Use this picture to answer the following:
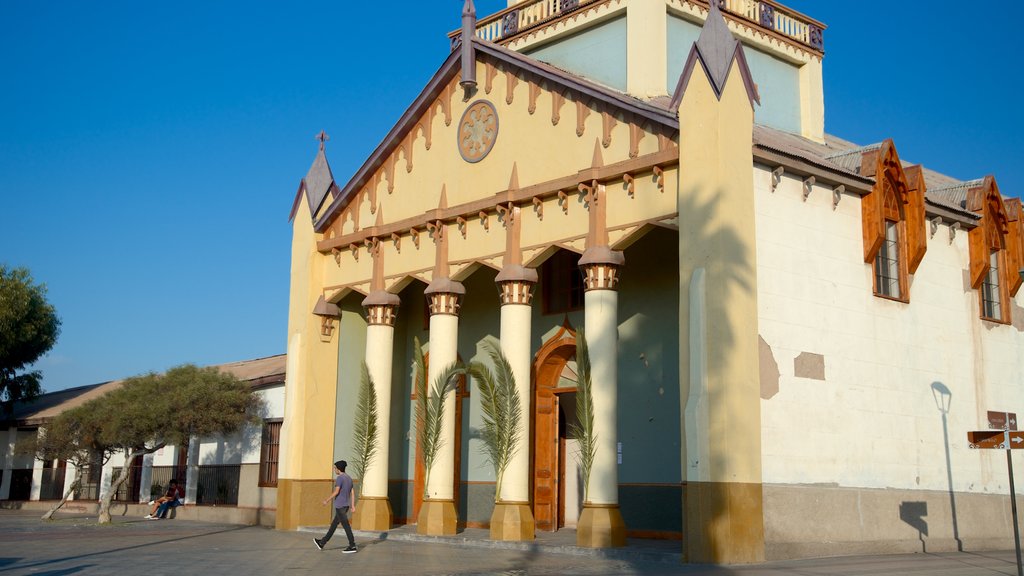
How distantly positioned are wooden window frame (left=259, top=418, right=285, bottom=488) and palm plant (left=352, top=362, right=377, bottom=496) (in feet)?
16.6

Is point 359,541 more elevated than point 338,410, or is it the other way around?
point 338,410

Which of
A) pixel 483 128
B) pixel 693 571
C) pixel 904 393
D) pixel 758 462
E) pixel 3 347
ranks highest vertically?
pixel 483 128

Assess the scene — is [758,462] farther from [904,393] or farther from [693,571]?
[904,393]

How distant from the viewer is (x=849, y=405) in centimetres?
1834

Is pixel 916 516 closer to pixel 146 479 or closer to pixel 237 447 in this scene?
pixel 237 447

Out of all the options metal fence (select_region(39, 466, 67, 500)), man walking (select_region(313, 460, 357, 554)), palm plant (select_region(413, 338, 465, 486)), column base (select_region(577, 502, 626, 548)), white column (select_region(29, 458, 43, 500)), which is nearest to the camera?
column base (select_region(577, 502, 626, 548))

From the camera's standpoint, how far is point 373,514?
74.5ft

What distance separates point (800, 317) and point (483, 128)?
811 cm

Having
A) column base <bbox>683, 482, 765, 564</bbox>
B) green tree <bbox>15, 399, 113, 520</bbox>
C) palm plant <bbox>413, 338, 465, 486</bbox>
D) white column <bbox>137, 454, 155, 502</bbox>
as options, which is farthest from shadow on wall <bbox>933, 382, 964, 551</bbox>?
white column <bbox>137, 454, 155, 502</bbox>

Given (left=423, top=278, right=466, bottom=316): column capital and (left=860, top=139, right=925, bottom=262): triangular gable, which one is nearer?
(left=860, top=139, right=925, bottom=262): triangular gable

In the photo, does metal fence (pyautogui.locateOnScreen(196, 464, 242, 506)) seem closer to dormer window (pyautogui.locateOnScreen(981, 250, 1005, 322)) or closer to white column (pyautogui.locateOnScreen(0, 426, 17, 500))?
white column (pyautogui.locateOnScreen(0, 426, 17, 500))

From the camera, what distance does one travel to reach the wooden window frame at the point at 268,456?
27.6m

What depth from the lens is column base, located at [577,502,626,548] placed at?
17.7 metres

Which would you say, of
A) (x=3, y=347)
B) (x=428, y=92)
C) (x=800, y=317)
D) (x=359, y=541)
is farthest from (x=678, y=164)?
(x=3, y=347)
